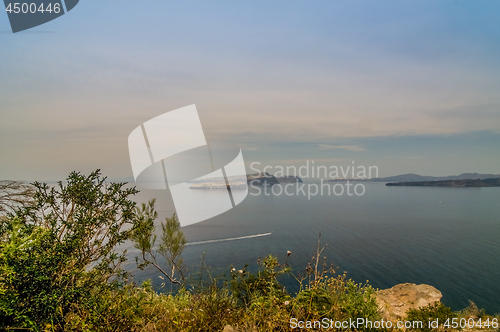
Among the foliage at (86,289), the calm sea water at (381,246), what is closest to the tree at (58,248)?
the foliage at (86,289)

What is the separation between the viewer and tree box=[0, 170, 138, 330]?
1.77 meters

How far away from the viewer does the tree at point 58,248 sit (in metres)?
1.77

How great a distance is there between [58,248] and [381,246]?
31.2 meters

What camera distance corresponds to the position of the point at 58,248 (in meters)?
2.02

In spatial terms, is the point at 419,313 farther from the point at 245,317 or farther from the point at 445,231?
the point at 445,231

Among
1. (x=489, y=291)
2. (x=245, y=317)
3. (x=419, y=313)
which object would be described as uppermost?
(x=245, y=317)

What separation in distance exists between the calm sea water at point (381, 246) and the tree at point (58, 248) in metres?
9.65

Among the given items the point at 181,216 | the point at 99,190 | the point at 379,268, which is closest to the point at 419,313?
the point at 99,190

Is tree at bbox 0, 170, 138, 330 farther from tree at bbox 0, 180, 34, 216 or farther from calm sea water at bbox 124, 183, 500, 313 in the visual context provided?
calm sea water at bbox 124, 183, 500, 313

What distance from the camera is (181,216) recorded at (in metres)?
39.8

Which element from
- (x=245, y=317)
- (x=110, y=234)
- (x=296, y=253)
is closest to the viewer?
(x=245, y=317)

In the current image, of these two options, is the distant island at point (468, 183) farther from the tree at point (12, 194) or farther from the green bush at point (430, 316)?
the tree at point (12, 194)

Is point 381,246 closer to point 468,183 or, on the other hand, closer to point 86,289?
point 86,289

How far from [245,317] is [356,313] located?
106 centimetres
